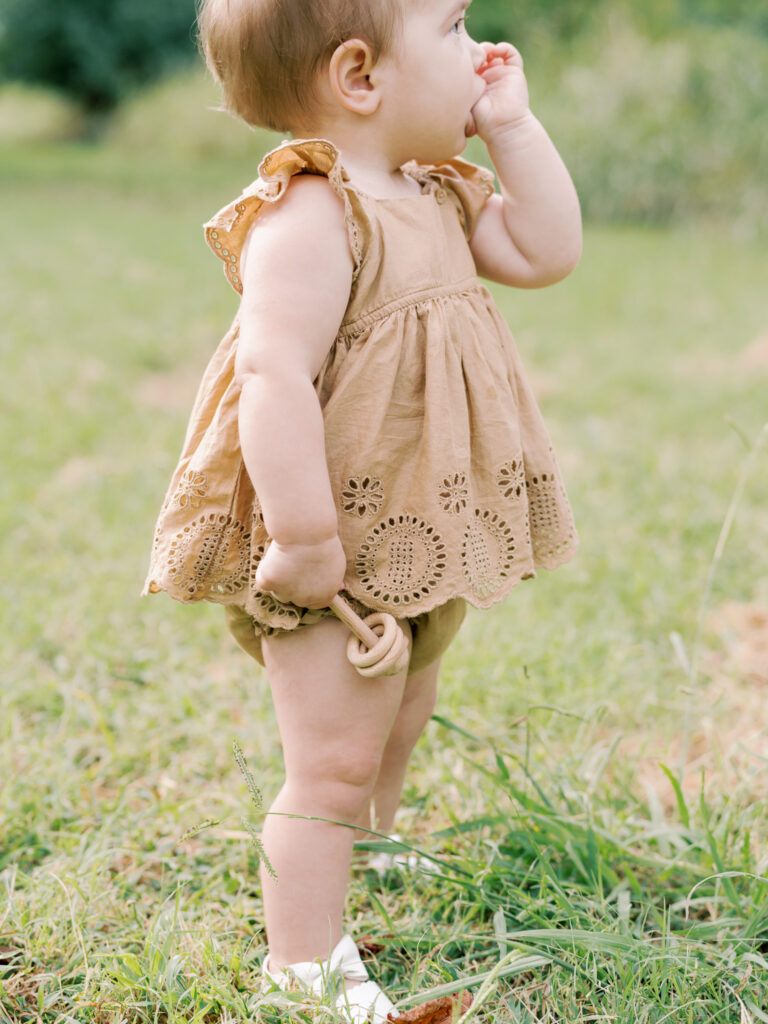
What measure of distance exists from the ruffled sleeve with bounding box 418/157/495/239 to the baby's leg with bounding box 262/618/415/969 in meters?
0.61

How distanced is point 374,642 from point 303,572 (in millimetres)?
134

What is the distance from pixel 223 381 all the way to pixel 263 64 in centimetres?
39

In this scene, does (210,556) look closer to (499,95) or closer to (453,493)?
(453,493)

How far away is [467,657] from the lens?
2182mm

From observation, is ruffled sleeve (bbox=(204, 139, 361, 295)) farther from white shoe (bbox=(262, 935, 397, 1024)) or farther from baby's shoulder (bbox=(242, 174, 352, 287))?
white shoe (bbox=(262, 935, 397, 1024))

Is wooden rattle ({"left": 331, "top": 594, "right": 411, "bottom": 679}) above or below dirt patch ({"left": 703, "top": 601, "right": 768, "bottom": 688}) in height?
above

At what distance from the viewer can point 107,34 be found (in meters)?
20.0

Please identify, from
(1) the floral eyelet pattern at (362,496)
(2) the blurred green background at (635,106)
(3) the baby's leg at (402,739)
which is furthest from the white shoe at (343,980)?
(2) the blurred green background at (635,106)

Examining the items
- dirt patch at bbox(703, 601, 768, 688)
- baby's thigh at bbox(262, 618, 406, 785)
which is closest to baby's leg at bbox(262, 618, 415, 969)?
baby's thigh at bbox(262, 618, 406, 785)

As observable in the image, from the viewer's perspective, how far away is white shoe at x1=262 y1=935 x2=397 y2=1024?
131 cm

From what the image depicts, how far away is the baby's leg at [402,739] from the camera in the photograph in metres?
1.59

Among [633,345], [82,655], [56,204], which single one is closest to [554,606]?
[82,655]

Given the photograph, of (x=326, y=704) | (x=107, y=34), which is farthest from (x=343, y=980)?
(x=107, y=34)

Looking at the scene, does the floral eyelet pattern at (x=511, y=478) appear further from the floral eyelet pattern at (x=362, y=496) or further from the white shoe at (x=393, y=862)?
the white shoe at (x=393, y=862)
